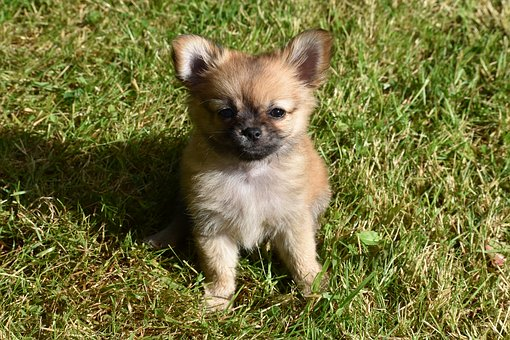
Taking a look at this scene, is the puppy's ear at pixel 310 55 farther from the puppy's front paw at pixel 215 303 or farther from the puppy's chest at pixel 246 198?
the puppy's front paw at pixel 215 303

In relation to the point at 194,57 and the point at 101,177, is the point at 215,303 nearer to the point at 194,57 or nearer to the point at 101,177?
the point at 101,177

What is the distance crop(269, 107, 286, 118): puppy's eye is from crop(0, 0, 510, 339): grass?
0.93m

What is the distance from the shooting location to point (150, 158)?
4535 millimetres

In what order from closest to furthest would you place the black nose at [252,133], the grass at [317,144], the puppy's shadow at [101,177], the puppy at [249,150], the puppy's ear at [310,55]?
1. the black nose at [252,133]
2. the puppy at [249,150]
3. the puppy's ear at [310,55]
4. the grass at [317,144]
5. the puppy's shadow at [101,177]

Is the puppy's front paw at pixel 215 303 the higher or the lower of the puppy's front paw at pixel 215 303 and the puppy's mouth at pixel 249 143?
the lower

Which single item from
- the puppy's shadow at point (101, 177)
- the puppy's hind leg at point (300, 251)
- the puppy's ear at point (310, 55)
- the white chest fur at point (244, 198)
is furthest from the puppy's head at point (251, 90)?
the puppy's shadow at point (101, 177)

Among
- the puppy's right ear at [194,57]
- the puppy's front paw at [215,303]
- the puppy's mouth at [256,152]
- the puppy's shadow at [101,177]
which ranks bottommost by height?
the puppy's front paw at [215,303]

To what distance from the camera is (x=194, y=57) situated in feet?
12.3

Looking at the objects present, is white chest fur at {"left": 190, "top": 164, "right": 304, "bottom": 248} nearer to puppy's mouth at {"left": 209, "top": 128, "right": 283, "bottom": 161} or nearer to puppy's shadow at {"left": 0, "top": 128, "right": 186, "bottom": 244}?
puppy's mouth at {"left": 209, "top": 128, "right": 283, "bottom": 161}

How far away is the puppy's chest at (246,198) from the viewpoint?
3.70 metres

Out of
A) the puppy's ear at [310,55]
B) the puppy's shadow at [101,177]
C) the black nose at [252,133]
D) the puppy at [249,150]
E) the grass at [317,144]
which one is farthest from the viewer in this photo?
the puppy's shadow at [101,177]

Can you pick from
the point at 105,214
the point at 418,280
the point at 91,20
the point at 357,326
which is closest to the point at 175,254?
the point at 105,214

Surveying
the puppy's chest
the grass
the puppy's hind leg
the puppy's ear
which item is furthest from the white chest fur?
the puppy's ear

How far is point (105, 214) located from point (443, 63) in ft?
8.71
